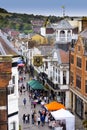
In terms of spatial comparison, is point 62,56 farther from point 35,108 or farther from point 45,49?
point 45,49

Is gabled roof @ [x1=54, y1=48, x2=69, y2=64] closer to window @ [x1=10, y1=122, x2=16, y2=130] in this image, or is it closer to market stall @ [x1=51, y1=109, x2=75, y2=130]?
market stall @ [x1=51, y1=109, x2=75, y2=130]

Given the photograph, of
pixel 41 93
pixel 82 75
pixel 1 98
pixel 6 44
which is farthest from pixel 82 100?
pixel 1 98

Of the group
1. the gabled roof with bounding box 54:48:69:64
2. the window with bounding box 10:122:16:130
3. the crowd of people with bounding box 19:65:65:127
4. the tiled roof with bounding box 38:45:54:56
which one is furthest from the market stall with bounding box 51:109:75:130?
the tiled roof with bounding box 38:45:54:56

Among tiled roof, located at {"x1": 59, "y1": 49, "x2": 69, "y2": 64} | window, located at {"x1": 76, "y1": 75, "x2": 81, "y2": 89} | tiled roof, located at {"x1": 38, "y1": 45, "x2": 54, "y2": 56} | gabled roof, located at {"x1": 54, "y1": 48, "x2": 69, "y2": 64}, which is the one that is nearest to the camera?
window, located at {"x1": 76, "y1": 75, "x2": 81, "y2": 89}

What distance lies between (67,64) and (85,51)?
20.8 feet

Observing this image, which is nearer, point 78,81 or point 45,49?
point 78,81

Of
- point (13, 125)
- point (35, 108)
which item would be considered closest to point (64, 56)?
point (35, 108)

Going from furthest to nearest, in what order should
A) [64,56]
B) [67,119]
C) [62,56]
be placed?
[64,56] → [62,56] → [67,119]

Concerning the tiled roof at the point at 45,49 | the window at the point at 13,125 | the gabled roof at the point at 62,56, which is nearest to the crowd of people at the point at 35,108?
the gabled roof at the point at 62,56

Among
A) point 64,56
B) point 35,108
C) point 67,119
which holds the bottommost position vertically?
point 35,108

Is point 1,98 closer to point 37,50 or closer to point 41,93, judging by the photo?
point 41,93

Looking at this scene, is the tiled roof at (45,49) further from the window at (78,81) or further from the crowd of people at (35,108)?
the window at (78,81)

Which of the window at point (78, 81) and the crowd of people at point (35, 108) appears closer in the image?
the crowd of people at point (35, 108)

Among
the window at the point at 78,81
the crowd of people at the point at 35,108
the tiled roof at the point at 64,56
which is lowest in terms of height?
the crowd of people at the point at 35,108
